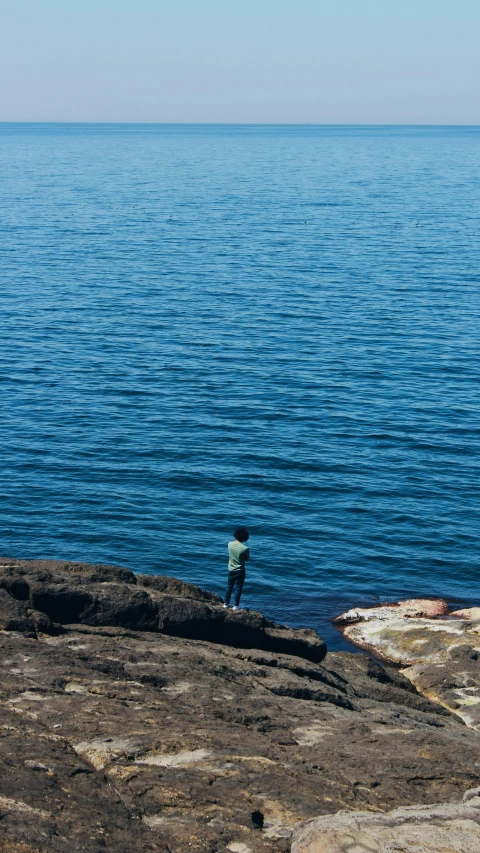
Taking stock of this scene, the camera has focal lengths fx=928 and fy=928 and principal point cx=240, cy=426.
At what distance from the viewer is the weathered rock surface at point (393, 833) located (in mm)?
12445

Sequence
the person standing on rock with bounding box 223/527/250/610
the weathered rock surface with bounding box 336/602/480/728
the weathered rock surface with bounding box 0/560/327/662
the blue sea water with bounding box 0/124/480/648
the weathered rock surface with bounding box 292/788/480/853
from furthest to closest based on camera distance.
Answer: the blue sea water with bounding box 0/124/480/648, the weathered rock surface with bounding box 336/602/480/728, the person standing on rock with bounding box 223/527/250/610, the weathered rock surface with bounding box 0/560/327/662, the weathered rock surface with bounding box 292/788/480/853

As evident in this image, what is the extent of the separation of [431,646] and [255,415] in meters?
25.1

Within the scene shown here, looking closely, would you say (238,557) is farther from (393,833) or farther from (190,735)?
(393,833)

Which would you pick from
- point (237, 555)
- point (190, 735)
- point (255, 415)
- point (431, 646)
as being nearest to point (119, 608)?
point (237, 555)

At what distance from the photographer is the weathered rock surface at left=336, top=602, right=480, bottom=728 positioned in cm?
2825

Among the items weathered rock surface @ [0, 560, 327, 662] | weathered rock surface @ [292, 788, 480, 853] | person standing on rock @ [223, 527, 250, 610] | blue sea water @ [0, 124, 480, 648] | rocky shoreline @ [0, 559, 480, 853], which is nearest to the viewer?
→ weathered rock surface @ [292, 788, 480, 853]

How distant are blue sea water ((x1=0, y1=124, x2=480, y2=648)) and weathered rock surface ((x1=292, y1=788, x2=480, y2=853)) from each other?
20.4m

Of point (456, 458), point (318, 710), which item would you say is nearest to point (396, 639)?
point (318, 710)

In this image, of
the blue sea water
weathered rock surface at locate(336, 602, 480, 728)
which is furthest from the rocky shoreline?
the blue sea water

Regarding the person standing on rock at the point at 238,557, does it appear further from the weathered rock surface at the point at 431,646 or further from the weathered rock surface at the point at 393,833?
the weathered rock surface at the point at 393,833

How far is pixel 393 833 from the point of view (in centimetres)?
1287

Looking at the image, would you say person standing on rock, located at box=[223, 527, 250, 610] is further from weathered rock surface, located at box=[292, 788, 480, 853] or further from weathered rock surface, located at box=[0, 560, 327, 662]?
weathered rock surface, located at box=[292, 788, 480, 853]

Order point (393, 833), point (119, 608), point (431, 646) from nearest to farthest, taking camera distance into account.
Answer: point (393, 833)
point (119, 608)
point (431, 646)

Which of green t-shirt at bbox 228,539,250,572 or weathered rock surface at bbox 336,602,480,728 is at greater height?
green t-shirt at bbox 228,539,250,572
